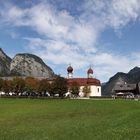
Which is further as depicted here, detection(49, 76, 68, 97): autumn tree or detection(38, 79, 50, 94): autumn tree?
detection(38, 79, 50, 94): autumn tree

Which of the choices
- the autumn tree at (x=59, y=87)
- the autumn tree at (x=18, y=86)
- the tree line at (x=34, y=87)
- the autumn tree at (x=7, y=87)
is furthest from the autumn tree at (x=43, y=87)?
the autumn tree at (x=7, y=87)

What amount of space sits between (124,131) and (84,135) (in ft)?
9.09

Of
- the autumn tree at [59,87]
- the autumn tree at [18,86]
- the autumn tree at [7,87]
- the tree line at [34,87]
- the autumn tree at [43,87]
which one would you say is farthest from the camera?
the autumn tree at [7,87]

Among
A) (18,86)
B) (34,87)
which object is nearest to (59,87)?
(18,86)

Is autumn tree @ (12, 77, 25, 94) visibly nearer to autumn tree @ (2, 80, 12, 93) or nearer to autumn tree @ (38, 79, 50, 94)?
autumn tree @ (2, 80, 12, 93)

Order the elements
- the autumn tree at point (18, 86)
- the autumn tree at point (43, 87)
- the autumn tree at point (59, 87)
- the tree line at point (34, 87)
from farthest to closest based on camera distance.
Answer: the autumn tree at point (18, 86)
the autumn tree at point (43, 87)
the tree line at point (34, 87)
the autumn tree at point (59, 87)

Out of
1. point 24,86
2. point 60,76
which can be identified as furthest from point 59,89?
point 24,86

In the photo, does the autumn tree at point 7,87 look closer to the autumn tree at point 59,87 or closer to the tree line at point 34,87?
the tree line at point 34,87

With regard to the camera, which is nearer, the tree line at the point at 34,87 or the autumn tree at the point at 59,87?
the autumn tree at the point at 59,87

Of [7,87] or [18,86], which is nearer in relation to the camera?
[18,86]

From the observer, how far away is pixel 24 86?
190 metres

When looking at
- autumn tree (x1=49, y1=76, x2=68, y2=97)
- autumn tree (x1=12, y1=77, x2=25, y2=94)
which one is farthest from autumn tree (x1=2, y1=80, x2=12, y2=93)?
Result: autumn tree (x1=49, y1=76, x2=68, y2=97)

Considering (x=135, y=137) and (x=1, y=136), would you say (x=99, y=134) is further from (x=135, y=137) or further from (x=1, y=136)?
(x=1, y=136)

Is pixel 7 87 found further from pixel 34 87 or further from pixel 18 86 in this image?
pixel 34 87
